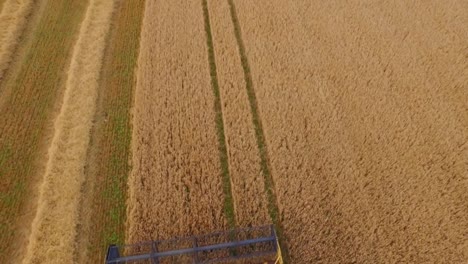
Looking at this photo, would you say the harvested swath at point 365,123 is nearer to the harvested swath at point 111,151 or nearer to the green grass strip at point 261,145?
the green grass strip at point 261,145

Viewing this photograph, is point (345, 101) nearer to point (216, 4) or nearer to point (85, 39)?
point (216, 4)

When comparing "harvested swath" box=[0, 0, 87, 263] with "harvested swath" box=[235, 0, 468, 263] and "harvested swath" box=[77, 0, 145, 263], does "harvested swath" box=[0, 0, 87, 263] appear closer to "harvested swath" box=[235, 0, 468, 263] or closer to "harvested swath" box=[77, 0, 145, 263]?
"harvested swath" box=[77, 0, 145, 263]

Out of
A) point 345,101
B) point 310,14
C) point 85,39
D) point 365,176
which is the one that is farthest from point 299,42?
point 85,39

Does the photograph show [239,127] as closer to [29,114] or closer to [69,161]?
[69,161]

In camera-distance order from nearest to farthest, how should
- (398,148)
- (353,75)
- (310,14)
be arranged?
(398,148) < (353,75) < (310,14)

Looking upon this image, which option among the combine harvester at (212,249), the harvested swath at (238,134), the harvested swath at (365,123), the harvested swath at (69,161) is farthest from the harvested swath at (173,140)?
the harvested swath at (365,123)

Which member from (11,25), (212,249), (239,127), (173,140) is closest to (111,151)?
(173,140)
